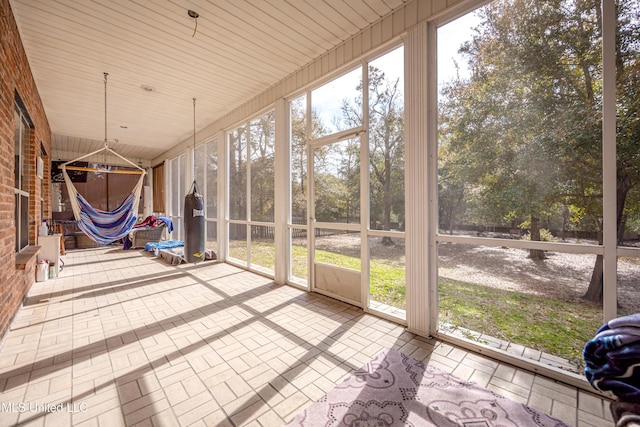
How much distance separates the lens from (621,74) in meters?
1.69

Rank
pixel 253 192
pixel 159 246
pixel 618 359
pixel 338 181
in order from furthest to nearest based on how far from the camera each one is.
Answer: pixel 159 246
pixel 253 192
pixel 338 181
pixel 618 359

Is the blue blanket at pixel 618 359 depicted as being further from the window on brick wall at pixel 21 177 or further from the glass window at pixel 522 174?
the window on brick wall at pixel 21 177

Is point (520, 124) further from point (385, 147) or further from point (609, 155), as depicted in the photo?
point (385, 147)

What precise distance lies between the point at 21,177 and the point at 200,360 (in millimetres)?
3785

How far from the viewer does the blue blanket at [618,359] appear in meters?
0.85

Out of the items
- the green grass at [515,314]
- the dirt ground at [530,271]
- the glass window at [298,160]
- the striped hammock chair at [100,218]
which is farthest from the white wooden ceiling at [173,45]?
the green grass at [515,314]

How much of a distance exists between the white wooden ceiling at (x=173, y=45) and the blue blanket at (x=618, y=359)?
2919 millimetres

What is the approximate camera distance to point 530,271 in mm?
2078

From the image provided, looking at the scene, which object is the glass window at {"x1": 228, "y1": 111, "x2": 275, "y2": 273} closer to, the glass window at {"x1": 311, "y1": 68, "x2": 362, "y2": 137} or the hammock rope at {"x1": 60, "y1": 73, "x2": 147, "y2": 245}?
the glass window at {"x1": 311, "y1": 68, "x2": 362, "y2": 137}

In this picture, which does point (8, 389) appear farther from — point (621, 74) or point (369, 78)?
point (621, 74)

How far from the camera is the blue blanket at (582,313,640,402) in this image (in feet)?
2.78

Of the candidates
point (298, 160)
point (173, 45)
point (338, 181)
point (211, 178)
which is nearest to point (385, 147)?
point (338, 181)

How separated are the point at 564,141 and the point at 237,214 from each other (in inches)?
191

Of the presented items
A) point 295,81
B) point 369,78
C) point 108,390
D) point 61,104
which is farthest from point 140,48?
point 108,390
